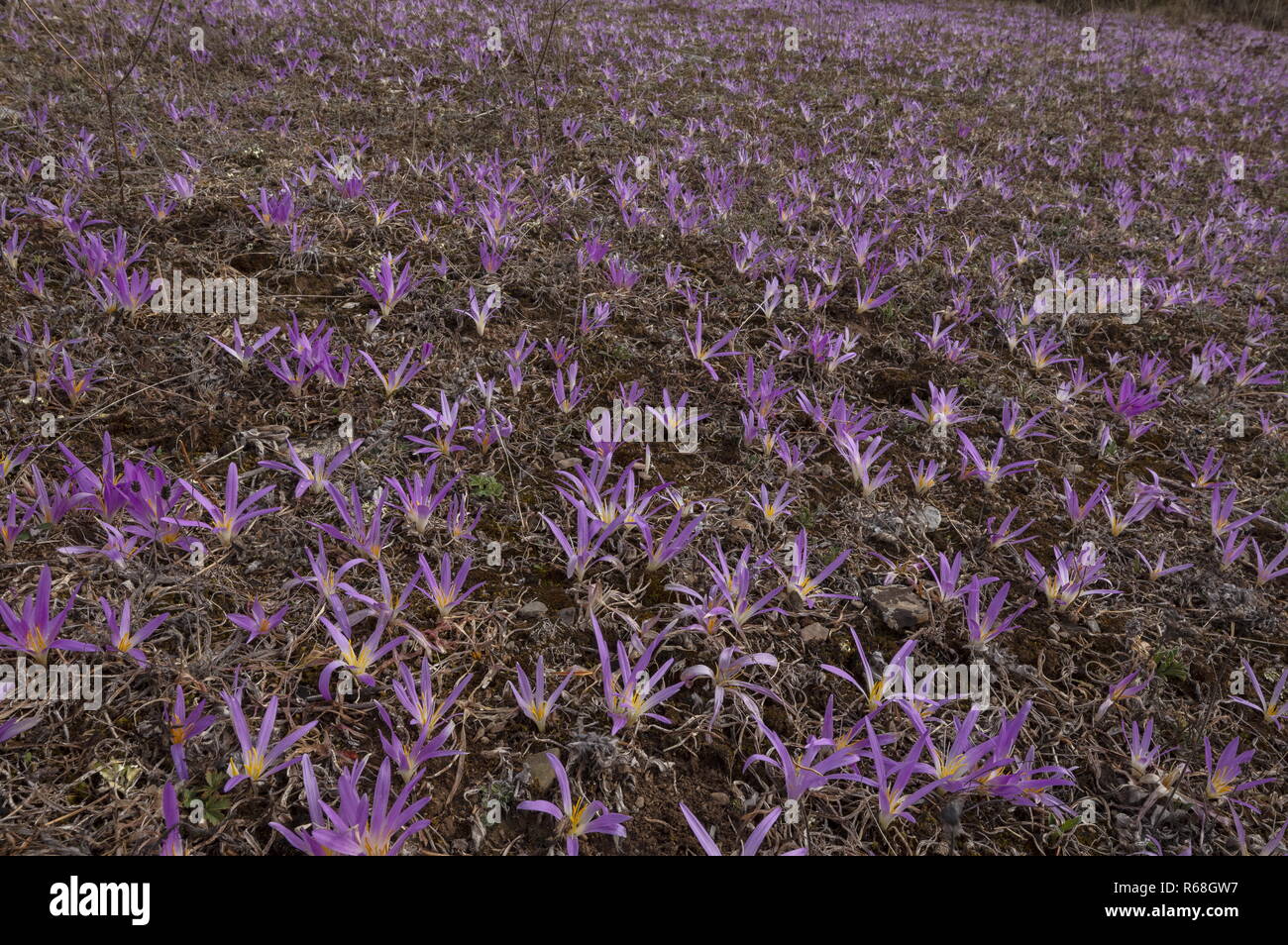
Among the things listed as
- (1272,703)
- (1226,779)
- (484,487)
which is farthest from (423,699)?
(1272,703)

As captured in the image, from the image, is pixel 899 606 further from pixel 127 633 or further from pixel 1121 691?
pixel 127 633

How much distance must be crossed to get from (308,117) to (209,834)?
5756 millimetres

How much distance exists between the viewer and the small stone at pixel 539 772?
1599 millimetres

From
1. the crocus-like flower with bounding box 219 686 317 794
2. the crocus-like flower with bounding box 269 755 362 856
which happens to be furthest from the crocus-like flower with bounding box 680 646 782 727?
the crocus-like flower with bounding box 219 686 317 794

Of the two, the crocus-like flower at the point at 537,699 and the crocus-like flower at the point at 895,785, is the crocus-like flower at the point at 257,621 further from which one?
the crocus-like flower at the point at 895,785

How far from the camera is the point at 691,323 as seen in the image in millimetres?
3518

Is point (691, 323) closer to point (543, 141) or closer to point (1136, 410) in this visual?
point (1136, 410)

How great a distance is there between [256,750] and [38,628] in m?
0.67

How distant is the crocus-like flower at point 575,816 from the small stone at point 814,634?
80cm

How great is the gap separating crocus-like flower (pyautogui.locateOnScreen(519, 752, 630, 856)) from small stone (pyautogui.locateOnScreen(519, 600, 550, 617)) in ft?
1.70

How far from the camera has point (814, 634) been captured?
204cm

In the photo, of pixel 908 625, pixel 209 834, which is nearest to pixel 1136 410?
pixel 908 625

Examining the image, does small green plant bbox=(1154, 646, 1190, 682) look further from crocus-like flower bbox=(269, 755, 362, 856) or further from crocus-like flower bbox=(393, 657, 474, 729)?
crocus-like flower bbox=(269, 755, 362, 856)
